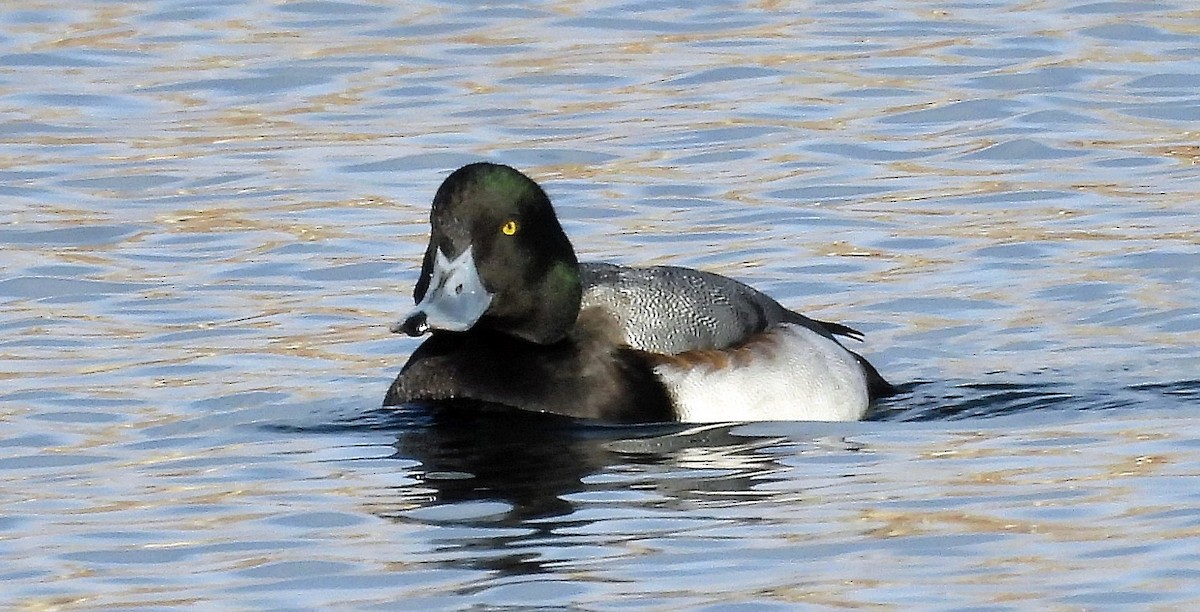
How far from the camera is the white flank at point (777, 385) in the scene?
9.43 m

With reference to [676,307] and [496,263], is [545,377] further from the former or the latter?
[676,307]

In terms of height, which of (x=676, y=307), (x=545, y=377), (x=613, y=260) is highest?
(x=676, y=307)

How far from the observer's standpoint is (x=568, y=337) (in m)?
9.61

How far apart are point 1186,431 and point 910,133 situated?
5.74 meters

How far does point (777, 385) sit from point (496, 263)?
1.03 metres

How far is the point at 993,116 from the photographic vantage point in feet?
49.0

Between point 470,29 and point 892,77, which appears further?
point 470,29

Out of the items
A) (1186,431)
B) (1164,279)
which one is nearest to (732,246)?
(1164,279)

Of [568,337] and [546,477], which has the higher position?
[568,337]

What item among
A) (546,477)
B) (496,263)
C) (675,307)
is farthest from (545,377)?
(546,477)

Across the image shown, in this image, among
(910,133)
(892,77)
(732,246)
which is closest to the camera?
(732,246)

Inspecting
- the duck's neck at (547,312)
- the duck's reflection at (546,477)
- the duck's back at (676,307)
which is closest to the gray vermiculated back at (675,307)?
the duck's back at (676,307)

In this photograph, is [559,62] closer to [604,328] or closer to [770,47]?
[770,47]

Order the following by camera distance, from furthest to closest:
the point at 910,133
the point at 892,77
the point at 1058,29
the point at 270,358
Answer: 1. the point at 1058,29
2. the point at 892,77
3. the point at 910,133
4. the point at 270,358
